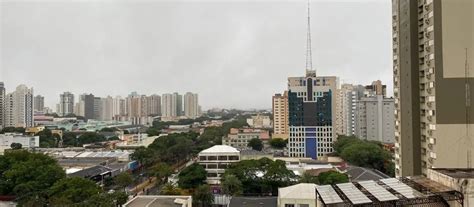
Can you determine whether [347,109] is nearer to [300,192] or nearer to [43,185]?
[300,192]

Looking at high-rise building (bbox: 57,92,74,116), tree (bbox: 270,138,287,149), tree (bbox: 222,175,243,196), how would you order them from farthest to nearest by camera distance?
high-rise building (bbox: 57,92,74,116) < tree (bbox: 270,138,287,149) < tree (bbox: 222,175,243,196)

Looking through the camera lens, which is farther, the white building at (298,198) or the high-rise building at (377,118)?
the high-rise building at (377,118)

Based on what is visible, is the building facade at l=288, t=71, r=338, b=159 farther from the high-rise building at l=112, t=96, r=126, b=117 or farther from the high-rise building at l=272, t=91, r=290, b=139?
the high-rise building at l=112, t=96, r=126, b=117

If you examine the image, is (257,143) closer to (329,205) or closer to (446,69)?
(446,69)

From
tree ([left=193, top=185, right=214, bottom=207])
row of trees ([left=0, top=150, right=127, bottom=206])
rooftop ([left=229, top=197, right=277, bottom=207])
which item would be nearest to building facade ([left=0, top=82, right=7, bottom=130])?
row of trees ([left=0, top=150, right=127, bottom=206])

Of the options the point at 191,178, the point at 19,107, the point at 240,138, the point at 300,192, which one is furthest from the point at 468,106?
the point at 19,107

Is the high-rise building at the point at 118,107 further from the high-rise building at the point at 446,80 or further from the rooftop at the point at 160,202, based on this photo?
the high-rise building at the point at 446,80

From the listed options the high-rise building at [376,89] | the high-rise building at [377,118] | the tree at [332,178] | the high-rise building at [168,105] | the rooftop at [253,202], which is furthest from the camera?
the high-rise building at [168,105]

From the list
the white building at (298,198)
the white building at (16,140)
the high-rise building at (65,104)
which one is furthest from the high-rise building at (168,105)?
the white building at (298,198)
